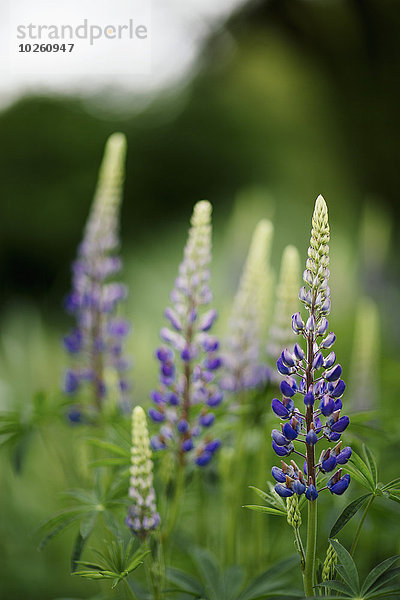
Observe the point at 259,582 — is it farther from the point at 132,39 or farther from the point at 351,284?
the point at 351,284

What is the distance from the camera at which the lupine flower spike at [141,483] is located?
0.52m

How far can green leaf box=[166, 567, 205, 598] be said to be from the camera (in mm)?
615

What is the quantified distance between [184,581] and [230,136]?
2799mm

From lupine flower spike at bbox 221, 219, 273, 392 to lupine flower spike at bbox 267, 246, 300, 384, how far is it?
0.08 ft

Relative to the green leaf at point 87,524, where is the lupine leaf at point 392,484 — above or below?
above

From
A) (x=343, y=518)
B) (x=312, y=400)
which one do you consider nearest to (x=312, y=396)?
(x=312, y=400)

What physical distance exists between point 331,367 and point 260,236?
0.80ft

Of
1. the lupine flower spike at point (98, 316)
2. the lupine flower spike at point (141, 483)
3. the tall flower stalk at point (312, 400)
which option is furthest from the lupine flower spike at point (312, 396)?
the lupine flower spike at point (98, 316)

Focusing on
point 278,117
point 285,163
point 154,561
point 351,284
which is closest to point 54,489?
point 154,561

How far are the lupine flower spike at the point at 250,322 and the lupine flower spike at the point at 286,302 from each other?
0.08 ft

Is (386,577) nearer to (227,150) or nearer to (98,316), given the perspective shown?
(98,316)

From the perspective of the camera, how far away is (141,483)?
55cm

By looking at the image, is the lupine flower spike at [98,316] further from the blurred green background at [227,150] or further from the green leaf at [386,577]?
the blurred green background at [227,150]

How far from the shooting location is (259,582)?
615mm
